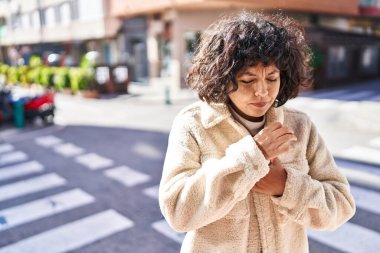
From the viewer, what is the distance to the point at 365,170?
6867 millimetres

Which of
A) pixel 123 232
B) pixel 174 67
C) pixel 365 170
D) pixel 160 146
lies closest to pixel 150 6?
pixel 174 67

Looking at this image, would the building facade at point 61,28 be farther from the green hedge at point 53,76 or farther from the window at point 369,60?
the window at point 369,60

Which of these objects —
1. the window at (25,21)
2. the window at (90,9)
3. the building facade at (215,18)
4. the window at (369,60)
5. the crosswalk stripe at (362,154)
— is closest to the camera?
the crosswalk stripe at (362,154)

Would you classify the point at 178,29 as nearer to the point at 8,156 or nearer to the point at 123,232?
the point at 8,156

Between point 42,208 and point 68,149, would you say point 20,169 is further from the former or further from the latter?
point 42,208

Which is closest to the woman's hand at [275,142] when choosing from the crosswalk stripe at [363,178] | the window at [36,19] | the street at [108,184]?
the street at [108,184]

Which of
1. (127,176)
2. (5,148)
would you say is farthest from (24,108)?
(127,176)

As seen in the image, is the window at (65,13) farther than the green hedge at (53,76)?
Yes

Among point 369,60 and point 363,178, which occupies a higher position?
point 369,60

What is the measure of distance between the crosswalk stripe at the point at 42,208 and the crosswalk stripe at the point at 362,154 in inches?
206

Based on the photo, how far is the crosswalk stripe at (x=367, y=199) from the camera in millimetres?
5273

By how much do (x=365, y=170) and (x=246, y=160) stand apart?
6.29 metres

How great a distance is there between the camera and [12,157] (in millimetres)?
8516

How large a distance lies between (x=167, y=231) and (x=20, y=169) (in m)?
4.26
